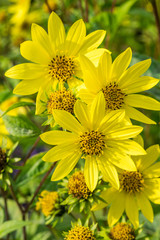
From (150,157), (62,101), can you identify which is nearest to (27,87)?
(62,101)

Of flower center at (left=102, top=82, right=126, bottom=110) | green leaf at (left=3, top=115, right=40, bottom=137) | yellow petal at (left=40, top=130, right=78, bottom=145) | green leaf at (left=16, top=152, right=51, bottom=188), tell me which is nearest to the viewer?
yellow petal at (left=40, top=130, right=78, bottom=145)

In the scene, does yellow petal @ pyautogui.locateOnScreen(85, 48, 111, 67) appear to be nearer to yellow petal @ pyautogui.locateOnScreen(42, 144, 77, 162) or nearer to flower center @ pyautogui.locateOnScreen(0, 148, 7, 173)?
yellow petal @ pyautogui.locateOnScreen(42, 144, 77, 162)

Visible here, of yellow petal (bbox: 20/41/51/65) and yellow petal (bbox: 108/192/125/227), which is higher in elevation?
yellow petal (bbox: 20/41/51/65)

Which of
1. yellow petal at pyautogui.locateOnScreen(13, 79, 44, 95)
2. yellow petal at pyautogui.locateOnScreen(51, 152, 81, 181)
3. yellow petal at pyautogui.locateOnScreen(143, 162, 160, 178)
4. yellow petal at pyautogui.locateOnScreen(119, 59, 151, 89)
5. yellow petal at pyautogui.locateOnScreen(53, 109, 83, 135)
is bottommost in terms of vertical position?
yellow petal at pyautogui.locateOnScreen(143, 162, 160, 178)

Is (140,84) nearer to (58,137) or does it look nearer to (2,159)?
(58,137)

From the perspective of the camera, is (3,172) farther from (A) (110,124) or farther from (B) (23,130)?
(A) (110,124)

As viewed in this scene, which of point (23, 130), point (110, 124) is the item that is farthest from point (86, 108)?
point (23, 130)

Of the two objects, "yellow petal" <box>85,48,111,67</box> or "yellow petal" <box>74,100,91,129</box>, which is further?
"yellow petal" <box>85,48,111,67</box>

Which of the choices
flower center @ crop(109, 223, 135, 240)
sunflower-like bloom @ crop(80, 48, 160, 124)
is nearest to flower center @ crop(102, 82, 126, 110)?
sunflower-like bloom @ crop(80, 48, 160, 124)
